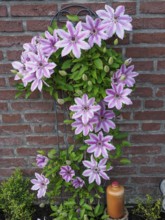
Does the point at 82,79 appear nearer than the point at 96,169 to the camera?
Yes

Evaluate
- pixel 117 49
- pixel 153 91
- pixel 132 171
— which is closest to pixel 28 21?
pixel 117 49

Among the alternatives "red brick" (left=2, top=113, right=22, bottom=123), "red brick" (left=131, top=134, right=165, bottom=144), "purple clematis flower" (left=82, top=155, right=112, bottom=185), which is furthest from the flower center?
"red brick" (left=2, top=113, right=22, bottom=123)

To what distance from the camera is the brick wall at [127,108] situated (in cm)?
194

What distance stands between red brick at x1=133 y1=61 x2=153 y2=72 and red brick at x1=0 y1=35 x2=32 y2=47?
2.21 feet

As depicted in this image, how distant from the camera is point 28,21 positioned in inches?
77.2

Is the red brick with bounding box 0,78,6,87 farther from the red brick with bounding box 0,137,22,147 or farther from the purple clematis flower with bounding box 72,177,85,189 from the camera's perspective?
the purple clematis flower with bounding box 72,177,85,189

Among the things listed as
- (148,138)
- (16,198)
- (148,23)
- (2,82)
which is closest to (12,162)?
(16,198)

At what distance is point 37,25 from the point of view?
1.97 m

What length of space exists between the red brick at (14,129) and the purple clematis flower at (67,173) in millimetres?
395

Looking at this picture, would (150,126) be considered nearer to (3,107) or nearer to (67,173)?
(67,173)

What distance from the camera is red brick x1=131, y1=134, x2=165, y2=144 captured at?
2.25m

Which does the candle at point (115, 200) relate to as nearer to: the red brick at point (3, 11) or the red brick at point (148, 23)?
the red brick at point (148, 23)

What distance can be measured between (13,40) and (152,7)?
2.77 feet

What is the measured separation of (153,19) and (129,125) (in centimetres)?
70
